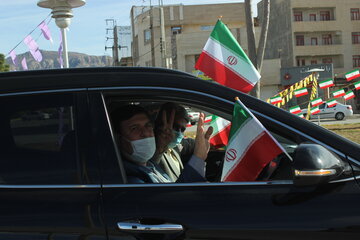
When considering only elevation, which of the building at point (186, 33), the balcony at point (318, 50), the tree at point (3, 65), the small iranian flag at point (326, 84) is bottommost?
the small iranian flag at point (326, 84)

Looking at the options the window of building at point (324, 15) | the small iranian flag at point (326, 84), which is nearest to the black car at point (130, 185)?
the small iranian flag at point (326, 84)

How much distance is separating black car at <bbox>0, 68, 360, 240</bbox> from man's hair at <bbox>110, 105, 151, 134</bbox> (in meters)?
0.33

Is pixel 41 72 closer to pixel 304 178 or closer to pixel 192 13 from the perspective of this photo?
pixel 304 178

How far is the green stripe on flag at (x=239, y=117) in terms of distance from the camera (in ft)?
7.13

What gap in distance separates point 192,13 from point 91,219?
2351 inches

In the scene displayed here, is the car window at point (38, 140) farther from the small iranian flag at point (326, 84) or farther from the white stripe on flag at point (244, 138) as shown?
the small iranian flag at point (326, 84)

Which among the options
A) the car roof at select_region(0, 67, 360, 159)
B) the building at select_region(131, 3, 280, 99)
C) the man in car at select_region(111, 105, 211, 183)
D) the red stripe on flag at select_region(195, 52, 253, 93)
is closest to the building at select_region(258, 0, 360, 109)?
the building at select_region(131, 3, 280, 99)

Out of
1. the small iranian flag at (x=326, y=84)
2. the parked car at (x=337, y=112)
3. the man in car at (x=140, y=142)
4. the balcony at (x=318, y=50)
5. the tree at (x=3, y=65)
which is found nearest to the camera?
the man in car at (x=140, y=142)

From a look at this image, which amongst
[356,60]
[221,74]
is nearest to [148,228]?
[221,74]

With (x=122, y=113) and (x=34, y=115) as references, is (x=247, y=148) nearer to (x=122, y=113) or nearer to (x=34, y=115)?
(x=122, y=113)

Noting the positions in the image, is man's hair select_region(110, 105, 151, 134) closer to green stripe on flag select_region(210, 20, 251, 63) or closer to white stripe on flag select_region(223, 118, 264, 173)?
white stripe on flag select_region(223, 118, 264, 173)

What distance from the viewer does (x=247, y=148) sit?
218cm

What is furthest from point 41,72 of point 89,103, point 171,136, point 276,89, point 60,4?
point 276,89

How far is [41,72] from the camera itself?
7.72ft
